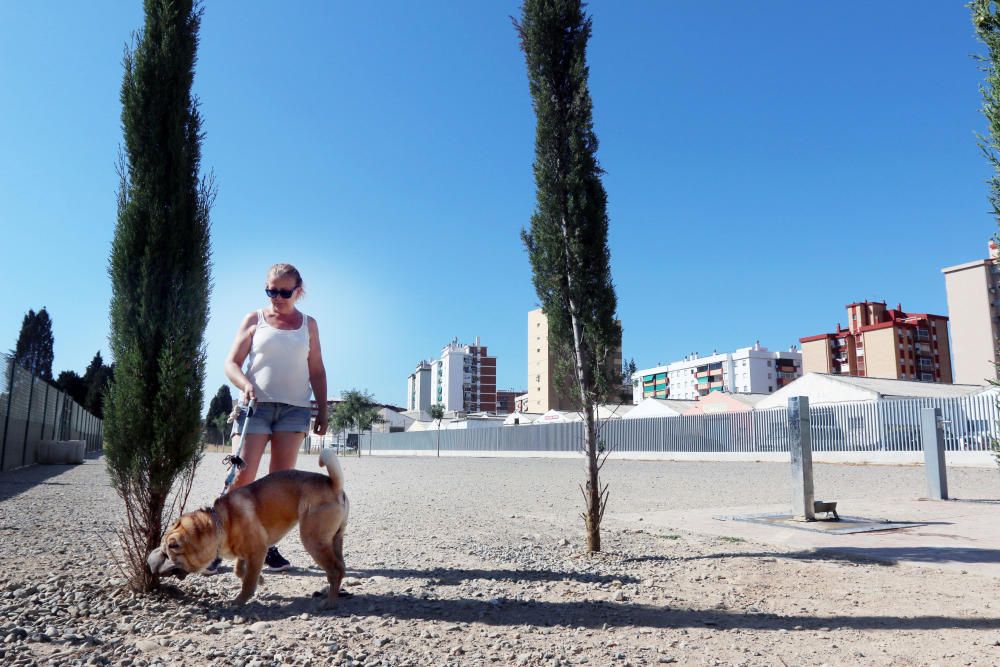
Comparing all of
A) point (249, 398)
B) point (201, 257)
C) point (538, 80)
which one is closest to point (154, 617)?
point (249, 398)

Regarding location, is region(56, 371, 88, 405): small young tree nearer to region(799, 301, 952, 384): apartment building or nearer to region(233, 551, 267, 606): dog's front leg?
region(233, 551, 267, 606): dog's front leg

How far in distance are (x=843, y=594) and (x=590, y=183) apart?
386 centimetres

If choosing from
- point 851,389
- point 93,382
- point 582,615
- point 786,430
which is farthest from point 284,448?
point 93,382

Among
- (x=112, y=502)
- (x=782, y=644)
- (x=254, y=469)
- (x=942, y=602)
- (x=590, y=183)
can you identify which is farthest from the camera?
(x=112, y=502)

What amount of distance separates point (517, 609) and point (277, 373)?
2.20 m

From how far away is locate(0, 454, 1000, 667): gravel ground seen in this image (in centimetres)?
319

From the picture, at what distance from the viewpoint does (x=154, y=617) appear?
376 centimetres

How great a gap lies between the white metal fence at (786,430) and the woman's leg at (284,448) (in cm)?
797

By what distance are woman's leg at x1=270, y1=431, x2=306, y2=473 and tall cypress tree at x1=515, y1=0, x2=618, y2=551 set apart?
259cm

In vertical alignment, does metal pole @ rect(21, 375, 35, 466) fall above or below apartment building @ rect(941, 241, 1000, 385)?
below

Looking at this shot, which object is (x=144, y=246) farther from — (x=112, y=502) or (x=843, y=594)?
(x=112, y=502)

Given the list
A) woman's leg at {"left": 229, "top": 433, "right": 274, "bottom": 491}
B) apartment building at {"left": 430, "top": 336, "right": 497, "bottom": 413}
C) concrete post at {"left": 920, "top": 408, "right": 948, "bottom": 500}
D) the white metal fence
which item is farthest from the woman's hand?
apartment building at {"left": 430, "top": 336, "right": 497, "bottom": 413}

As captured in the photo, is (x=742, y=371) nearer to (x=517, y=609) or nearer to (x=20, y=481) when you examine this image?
(x=20, y=481)

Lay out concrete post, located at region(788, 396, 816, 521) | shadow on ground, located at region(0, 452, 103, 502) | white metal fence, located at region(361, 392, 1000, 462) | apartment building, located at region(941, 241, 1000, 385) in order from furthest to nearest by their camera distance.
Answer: apartment building, located at region(941, 241, 1000, 385) → white metal fence, located at region(361, 392, 1000, 462) → shadow on ground, located at region(0, 452, 103, 502) → concrete post, located at region(788, 396, 816, 521)
